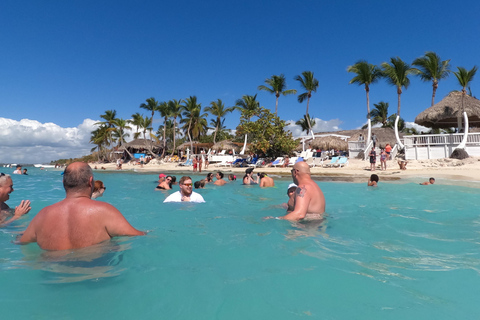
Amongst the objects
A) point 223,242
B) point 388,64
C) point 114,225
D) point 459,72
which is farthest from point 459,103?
point 114,225

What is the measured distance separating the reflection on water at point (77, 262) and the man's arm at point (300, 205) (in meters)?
2.33

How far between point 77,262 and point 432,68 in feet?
98.2

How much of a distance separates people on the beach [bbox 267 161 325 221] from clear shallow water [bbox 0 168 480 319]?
0.21 m

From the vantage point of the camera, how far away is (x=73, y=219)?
8.59 feet

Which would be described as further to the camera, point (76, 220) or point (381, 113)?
point (381, 113)

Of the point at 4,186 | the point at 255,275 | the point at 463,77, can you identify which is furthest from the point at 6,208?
the point at 463,77

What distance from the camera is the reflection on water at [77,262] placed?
2467 millimetres

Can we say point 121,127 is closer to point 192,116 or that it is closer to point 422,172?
point 192,116

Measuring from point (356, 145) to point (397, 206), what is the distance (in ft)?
61.8

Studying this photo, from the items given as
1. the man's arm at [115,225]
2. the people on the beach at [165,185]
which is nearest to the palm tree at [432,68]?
the people on the beach at [165,185]

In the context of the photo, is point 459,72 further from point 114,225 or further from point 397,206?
point 114,225

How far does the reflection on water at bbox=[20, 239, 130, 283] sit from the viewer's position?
8.09 ft

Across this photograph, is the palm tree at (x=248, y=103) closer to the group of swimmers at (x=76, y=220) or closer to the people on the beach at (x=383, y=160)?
the people on the beach at (x=383, y=160)

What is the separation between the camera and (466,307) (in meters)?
2.04
